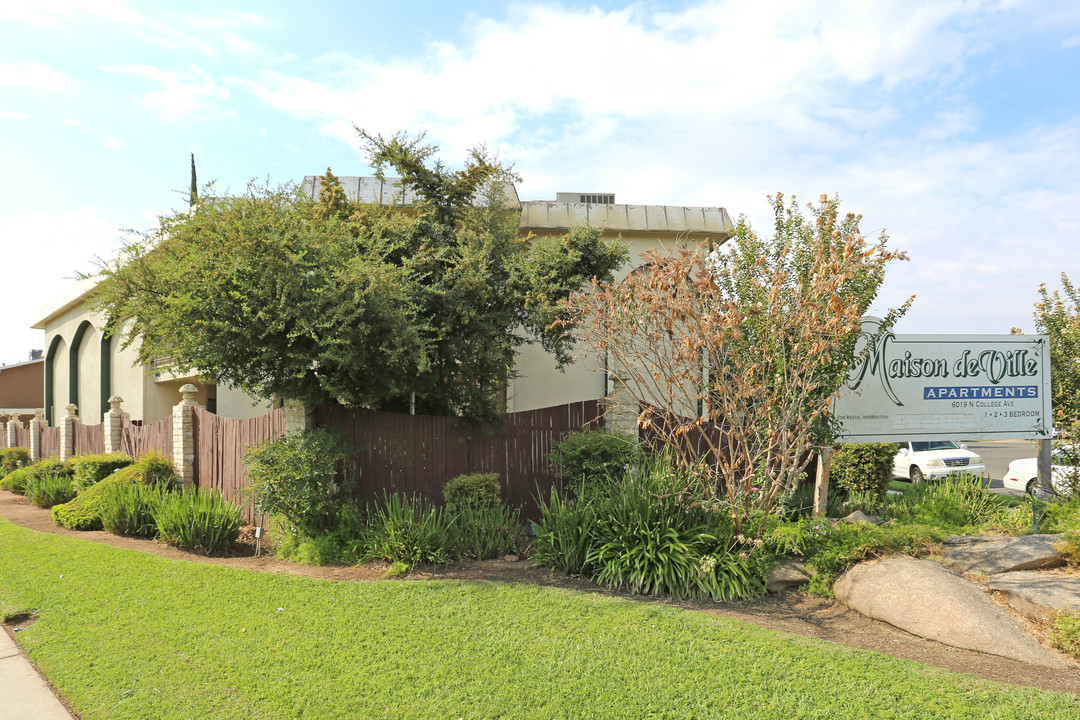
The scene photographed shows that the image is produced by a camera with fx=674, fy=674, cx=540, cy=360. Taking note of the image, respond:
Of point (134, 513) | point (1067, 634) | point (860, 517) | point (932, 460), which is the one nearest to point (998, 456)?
point (932, 460)

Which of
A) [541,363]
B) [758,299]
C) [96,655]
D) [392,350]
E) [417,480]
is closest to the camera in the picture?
[96,655]

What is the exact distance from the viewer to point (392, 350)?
336 inches

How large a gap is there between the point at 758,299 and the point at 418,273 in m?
5.08

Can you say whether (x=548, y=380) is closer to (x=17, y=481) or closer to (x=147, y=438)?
(x=147, y=438)

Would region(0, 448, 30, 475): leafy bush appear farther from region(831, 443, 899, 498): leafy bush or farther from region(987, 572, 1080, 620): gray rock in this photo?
region(987, 572, 1080, 620): gray rock

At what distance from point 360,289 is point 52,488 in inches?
431

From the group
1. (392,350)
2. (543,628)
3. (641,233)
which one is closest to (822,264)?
(543,628)

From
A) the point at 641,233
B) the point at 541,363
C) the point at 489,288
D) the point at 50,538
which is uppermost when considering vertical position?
the point at 641,233

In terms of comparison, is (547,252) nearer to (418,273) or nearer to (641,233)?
(418,273)

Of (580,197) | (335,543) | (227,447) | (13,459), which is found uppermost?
(580,197)

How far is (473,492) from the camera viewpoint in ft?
29.5

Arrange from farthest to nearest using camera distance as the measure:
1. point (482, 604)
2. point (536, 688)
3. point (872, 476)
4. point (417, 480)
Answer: point (872, 476) → point (417, 480) → point (482, 604) → point (536, 688)

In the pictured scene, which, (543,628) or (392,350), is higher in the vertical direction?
(392,350)

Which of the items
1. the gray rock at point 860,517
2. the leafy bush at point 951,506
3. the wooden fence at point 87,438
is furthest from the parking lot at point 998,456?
the wooden fence at point 87,438
